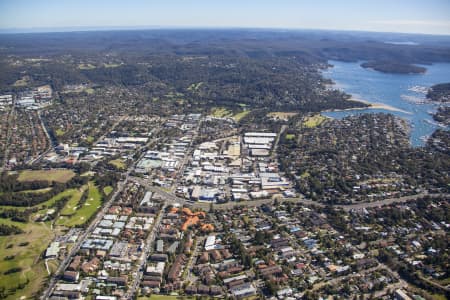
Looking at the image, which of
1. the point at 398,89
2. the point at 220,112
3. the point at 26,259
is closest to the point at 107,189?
the point at 26,259

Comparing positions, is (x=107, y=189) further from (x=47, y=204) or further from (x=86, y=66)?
(x=86, y=66)

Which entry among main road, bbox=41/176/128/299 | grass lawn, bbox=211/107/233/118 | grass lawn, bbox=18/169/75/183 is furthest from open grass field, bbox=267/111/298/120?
grass lawn, bbox=18/169/75/183

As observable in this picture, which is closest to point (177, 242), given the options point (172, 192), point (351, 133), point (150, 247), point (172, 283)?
point (150, 247)

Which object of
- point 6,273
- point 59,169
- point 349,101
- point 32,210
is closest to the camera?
point 6,273

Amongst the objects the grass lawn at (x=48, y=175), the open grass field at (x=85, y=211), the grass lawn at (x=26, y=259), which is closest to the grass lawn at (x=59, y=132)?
the grass lawn at (x=48, y=175)

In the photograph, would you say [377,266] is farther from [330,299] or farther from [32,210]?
[32,210]

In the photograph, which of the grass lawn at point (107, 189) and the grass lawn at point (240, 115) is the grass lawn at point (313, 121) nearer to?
the grass lawn at point (240, 115)
